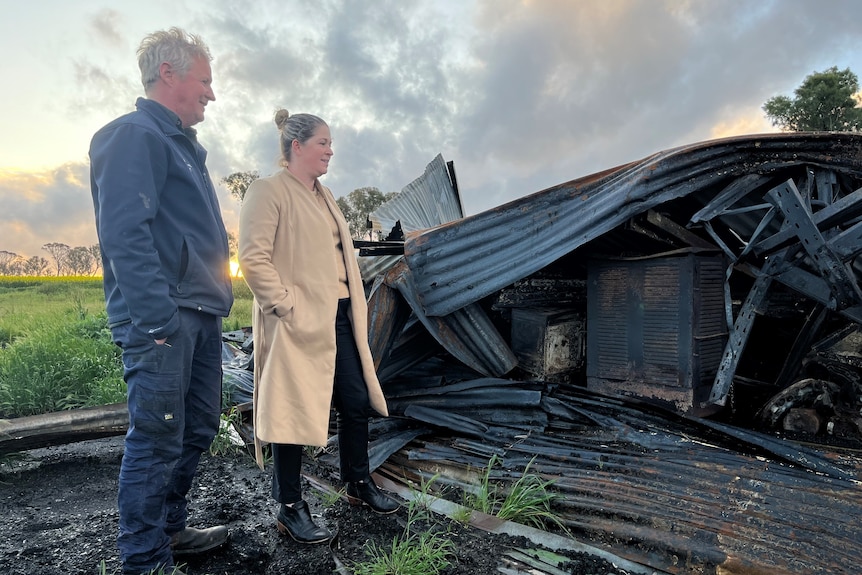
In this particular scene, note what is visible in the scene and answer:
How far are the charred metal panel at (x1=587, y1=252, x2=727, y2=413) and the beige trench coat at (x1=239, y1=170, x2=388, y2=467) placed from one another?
242 centimetres

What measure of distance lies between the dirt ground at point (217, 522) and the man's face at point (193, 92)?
1.97 m

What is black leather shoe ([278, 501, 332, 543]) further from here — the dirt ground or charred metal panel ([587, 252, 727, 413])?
charred metal panel ([587, 252, 727, 413])

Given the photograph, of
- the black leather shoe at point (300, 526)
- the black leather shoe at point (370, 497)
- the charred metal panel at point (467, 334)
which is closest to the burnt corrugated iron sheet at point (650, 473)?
the charred metal panel at point (467, 334)

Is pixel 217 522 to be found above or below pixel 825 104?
below

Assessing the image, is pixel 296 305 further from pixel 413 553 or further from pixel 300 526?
pixel 413 553

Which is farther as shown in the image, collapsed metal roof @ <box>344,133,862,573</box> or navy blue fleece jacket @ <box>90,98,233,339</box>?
collapsed metal roof @ <box>344,133,862,573</box>

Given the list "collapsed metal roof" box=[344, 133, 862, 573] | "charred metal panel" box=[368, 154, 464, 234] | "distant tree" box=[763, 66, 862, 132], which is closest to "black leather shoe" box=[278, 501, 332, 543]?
"collapsed metal roof" box=[344, 133, 862, 573]

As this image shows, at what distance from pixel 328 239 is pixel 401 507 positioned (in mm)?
1426

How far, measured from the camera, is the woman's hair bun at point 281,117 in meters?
2.49

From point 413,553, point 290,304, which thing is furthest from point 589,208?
point 413,553

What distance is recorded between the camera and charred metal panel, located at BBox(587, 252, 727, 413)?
3639 mm

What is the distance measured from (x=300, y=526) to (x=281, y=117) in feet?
6.33

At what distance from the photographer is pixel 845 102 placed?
16922 mm

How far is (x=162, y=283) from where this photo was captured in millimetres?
1947
